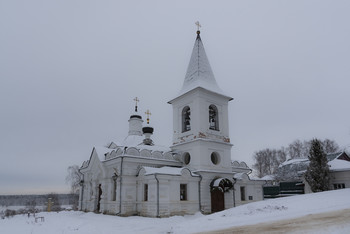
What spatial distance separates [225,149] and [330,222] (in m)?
13.9

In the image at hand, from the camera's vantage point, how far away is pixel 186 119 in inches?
896

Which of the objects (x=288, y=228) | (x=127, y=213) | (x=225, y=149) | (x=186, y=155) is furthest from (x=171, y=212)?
(x=288, y=228)

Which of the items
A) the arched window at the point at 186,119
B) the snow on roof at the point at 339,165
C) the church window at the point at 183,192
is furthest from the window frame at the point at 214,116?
the snow on roof at the point at 339,165

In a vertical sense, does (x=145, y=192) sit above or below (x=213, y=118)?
below

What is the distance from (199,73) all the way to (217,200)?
10.3 m

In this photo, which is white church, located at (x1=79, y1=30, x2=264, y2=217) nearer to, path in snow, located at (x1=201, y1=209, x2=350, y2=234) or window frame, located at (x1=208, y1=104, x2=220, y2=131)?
window frame, located at (x1=208, y1=104, x2=220, y2=131)

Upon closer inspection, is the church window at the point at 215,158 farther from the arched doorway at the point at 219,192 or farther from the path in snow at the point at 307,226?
the path in snow at the point at 307,226

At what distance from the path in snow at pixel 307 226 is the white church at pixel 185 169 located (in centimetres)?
928

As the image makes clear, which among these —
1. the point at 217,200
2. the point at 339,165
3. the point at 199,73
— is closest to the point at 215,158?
the point at 217,200

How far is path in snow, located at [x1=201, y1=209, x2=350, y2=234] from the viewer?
23.4ft

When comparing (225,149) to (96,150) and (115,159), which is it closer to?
(115,159)

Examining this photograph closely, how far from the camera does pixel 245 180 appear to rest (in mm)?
21812

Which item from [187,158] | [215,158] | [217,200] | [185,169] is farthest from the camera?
[187,158]

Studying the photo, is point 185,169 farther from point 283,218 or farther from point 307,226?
point 307,226
